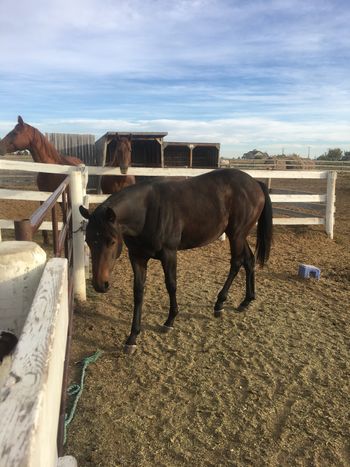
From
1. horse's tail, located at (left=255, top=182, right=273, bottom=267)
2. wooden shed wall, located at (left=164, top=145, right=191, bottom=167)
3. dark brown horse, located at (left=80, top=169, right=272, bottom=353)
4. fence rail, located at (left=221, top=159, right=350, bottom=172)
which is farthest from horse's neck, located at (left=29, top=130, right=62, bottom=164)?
fence rail, located at (left=221, top=159, right=350, bottom=172)

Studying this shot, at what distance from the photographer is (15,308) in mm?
1336

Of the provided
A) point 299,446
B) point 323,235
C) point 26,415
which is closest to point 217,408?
point 299,446

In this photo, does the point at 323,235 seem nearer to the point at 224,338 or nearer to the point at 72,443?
the point at 224,338

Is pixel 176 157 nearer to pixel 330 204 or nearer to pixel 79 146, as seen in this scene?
pixel 79 146

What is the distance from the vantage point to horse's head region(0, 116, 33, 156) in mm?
6715

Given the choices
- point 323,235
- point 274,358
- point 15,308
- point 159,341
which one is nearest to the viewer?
point 15,308

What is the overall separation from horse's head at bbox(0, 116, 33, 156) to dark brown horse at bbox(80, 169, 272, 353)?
3.93m

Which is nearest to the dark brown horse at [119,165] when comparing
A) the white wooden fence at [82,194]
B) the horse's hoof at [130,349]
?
the white wooden fence at [82,194]

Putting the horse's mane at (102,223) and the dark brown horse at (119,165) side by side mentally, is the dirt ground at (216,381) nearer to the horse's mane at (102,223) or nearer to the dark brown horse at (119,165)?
the horse's mane at (102,223)

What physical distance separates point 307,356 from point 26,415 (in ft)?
10.1

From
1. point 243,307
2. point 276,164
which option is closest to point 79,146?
point 276,164

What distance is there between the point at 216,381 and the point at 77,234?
7.47 ft

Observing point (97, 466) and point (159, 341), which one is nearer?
point (97, 466)

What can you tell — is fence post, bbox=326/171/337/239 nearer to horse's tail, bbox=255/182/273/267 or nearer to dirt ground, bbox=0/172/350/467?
dirt ground, bbox=0/172/350/467
